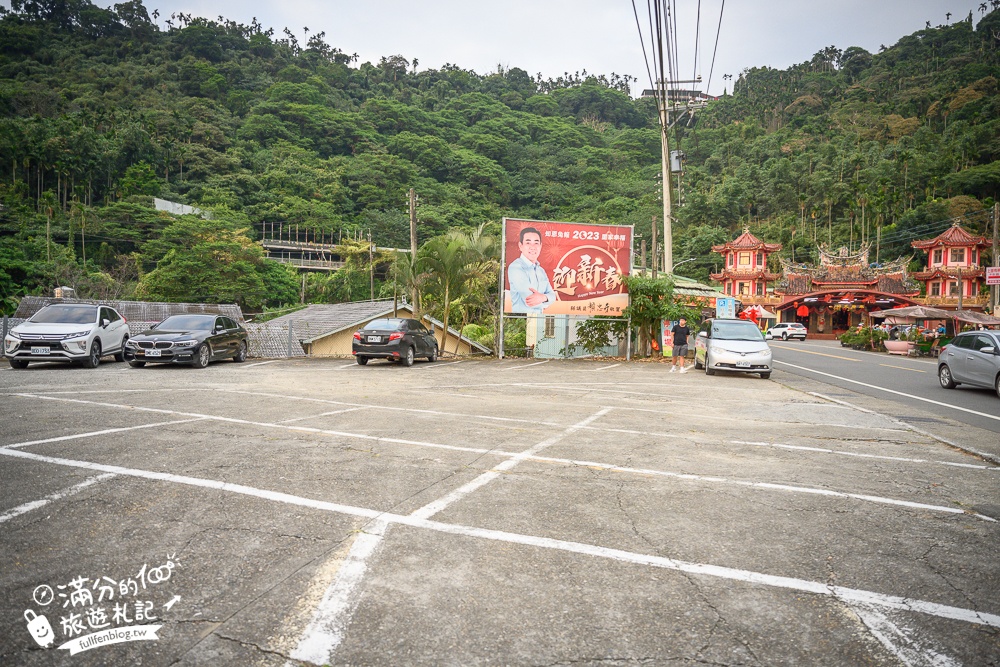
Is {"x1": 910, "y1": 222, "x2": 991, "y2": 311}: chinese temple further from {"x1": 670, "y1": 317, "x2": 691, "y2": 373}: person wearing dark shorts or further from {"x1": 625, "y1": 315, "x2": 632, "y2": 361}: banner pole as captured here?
{"x1": 670, "y1": 317, "x2": 691, "y2": 373}: person wearing dark shorts

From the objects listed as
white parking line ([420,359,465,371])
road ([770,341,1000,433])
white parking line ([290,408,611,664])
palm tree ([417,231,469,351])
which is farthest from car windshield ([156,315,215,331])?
road ([770,341,1000,433])

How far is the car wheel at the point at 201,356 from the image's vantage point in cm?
1570

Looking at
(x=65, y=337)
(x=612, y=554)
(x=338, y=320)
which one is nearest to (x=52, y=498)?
(x=612, y=554)

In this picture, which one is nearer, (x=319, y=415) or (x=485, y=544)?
(x=485, y=544)

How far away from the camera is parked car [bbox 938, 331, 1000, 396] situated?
13.2m

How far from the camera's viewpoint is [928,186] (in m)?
64.2

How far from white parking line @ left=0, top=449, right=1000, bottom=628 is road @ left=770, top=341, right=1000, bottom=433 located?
7811 mm

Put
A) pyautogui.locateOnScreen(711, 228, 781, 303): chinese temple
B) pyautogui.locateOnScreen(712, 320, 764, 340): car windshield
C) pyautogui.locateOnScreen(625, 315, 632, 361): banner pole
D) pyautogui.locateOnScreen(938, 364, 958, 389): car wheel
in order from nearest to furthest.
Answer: pyautogui.locateOnScreen(938, 364, 958, 389): car wheel, pyautogui.locateOnScreen(712, 320, 764, 340): car windshield, pyautogui.locateOnScreen(625, 315, 632, 361): banner pole, pyautogui.locateOnScreen(711, 228, 781, 303): chinese temple

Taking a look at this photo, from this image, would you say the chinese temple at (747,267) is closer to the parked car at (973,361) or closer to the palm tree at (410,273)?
the palm tree at (410,273)

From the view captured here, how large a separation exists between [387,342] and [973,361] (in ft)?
50.4

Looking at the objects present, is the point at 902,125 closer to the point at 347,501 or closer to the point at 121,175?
the point at 347,501

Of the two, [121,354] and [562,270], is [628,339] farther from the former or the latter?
[121,354]

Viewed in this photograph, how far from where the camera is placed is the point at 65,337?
14.3 meters

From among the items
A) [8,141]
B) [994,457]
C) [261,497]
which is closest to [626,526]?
[261,497]
